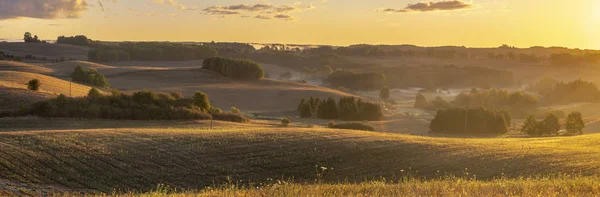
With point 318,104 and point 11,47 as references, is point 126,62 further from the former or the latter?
point 318,104

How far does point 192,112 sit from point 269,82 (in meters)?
82.1

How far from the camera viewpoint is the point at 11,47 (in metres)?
191

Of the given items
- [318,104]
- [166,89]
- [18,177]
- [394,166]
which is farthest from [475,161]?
[166,89]

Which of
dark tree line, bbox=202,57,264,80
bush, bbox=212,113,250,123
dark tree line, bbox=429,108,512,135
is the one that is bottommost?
dark tree line, bbox=429,108,512,135

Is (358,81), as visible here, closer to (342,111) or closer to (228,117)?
(342,111)

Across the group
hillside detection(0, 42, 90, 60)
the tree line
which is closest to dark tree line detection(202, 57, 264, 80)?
hillside detection(0, 42, 90, 60)

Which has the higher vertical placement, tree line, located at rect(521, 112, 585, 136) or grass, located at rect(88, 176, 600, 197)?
grass, located at rect(88, 176, 600, 197)

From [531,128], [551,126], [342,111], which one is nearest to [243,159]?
[531,128]

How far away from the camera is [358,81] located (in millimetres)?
173500

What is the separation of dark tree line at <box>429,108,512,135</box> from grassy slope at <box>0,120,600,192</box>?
161 feet

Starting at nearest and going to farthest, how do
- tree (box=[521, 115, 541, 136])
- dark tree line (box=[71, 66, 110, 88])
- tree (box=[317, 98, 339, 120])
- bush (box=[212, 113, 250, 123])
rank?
bush (box=[212, 113, 250, 123]) < tree (box=[521, 115, 541, 136]) < tree (box=[317, 98, 339, 120]) < dark tree line (box=[71, 66, 110, 88])

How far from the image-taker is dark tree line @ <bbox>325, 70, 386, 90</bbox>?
566ft

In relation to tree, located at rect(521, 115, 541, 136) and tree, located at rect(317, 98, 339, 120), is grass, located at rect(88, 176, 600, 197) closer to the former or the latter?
tree, located at rect(521, 115, 541, 136)

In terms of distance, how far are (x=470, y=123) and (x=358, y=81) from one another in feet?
320
